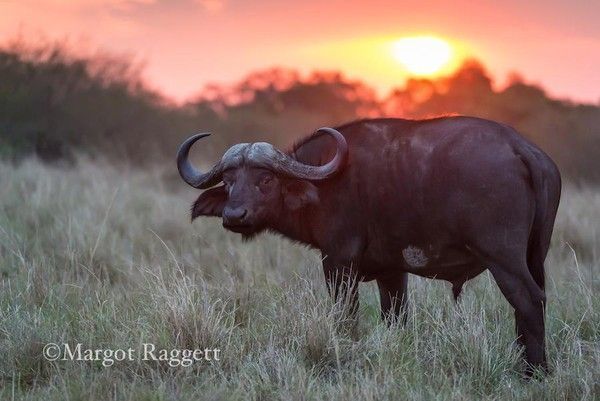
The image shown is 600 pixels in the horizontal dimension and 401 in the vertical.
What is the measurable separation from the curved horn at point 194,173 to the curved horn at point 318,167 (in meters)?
0.50

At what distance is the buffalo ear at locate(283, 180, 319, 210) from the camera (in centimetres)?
688

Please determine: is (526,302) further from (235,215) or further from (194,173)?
(194,173)

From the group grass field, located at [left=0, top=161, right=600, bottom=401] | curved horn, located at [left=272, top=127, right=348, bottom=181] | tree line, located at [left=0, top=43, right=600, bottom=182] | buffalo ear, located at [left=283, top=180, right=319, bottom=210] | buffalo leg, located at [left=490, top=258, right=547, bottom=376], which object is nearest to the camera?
grass field, located at [left=0, top=161, right=600, bottom=401]

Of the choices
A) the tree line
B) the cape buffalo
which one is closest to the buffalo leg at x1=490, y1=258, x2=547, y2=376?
the cape buffalo

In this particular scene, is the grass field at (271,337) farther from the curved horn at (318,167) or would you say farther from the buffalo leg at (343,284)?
the curved horn at (318,167)

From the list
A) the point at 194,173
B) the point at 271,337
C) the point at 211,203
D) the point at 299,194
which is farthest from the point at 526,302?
the point at 194,173

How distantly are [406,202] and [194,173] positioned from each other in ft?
6.03

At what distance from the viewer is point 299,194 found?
22.8 feet

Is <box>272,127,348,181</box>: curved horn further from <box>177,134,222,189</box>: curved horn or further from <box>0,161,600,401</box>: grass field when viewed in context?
<box>0,161,600,401</box>: grass field

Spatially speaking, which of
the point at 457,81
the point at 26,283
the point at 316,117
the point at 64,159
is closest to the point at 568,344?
the point at 26,283

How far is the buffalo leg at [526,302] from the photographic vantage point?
6086 millimetres

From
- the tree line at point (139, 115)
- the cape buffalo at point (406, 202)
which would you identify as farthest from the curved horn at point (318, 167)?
the tree line at point (139, 115)

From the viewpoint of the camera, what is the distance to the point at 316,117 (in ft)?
145

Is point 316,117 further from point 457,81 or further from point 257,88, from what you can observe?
point 457,81
